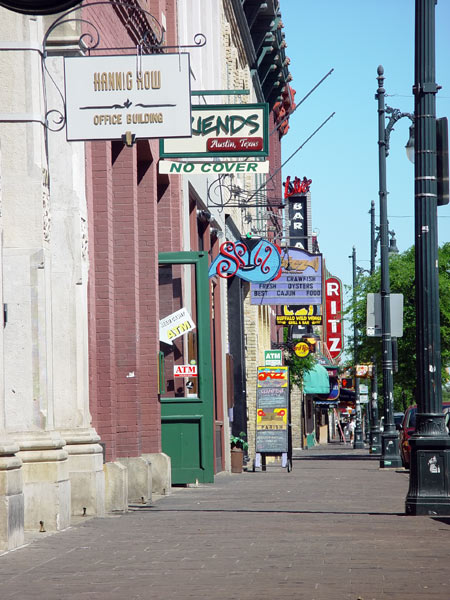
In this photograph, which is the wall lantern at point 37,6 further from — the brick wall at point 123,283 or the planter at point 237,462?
the planter at point 237,462

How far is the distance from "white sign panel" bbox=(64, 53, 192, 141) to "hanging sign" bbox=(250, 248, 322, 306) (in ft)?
79.3

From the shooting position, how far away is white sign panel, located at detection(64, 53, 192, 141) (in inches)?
480

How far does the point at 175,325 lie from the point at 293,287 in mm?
16757

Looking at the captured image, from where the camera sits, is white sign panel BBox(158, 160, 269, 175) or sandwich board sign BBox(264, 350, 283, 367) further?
sandwich board sign BBox(264, 350, 283, 367)

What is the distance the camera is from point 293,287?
36969mm

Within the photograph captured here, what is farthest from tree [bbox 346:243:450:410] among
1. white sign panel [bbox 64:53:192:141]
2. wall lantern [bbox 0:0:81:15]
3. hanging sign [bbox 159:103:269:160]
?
wall lantern [bbox 0:0:81:15]

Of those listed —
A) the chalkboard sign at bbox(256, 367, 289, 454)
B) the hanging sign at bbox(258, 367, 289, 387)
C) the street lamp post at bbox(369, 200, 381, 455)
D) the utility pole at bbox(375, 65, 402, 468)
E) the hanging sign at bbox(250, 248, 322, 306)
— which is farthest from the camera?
the street lamp post at bbox(369, 200, 381, 455)

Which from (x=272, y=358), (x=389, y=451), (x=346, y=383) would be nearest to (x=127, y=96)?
(x=272, y=358)

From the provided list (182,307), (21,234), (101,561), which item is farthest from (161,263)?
(101,561)

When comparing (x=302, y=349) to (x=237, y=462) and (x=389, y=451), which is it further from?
(x=237, y=462)

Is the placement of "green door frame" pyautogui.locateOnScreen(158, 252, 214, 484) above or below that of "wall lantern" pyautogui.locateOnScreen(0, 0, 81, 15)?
below

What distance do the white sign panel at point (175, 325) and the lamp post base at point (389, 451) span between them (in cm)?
1299

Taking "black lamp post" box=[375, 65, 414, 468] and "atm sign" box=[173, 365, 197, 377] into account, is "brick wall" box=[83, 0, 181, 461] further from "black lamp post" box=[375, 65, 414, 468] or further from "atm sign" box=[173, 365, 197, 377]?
"black lamp post" box=[375, 65, 414, 468]

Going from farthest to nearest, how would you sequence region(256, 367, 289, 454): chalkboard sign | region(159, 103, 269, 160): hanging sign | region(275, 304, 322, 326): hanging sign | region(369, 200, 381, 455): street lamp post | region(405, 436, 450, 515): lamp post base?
region(369, 200, 381, 455): street lamp post → region(275, 304, 322, 326): hanging sign → region(256, 367, 289, 454): chalkboard sign → region(159, 103, 269, 160): hanging sign → region(405, 436, 450, 515): lamp post base
